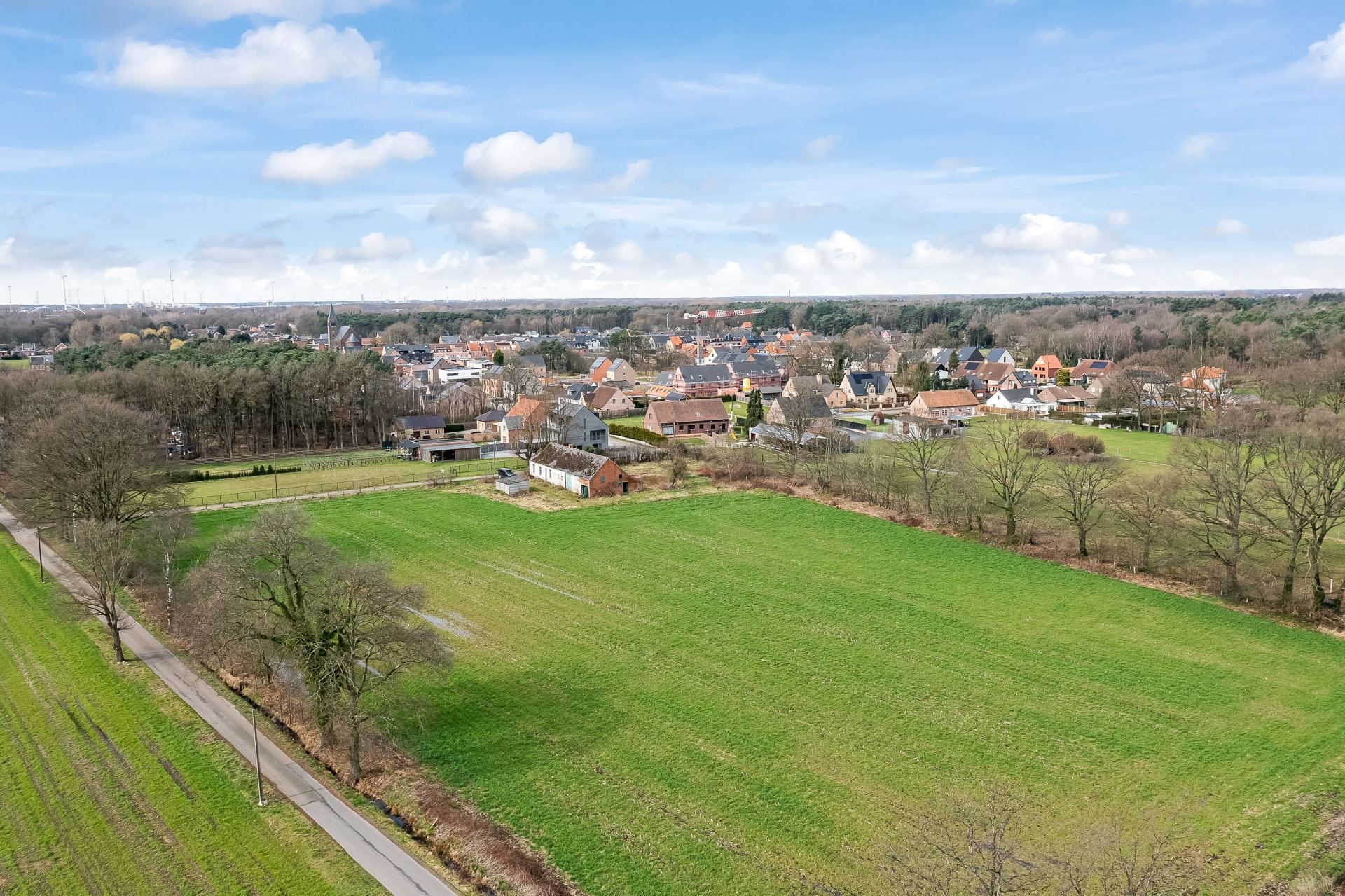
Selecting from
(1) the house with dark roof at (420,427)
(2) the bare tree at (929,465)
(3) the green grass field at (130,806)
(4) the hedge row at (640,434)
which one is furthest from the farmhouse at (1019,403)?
(3) the green grass field at (130,806)

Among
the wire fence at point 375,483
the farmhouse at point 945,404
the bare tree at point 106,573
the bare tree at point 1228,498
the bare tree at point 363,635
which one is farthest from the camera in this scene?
the farmhouse at point 945,404

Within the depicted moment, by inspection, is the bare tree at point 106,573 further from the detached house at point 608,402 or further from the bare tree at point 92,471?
the detached house at point 608,402

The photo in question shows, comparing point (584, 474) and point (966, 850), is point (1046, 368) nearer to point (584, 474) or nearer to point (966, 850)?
point (584, 474)

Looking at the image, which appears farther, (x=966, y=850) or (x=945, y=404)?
(x=945, y=404)

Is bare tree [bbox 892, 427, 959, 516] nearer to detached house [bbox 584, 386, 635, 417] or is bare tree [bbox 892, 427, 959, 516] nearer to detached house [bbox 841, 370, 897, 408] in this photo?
detached house [bbox 584, 386, 635, 417]

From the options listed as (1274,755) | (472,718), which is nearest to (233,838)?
(472,718)

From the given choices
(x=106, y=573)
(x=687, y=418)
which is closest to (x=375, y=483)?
(x=687, y=418)
